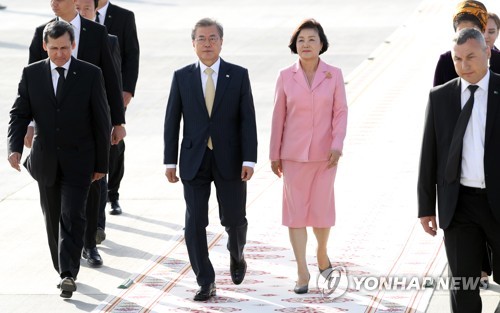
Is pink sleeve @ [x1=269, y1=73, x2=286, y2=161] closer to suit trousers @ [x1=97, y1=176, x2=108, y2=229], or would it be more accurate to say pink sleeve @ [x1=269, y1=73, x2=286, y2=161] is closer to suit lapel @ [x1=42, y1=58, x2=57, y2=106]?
suit lapel @ [x1=42, y1=58, x2=57, y2=106]

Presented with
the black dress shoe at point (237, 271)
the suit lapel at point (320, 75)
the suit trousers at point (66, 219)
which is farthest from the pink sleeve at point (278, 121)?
the suit trousers at point (66, 219)

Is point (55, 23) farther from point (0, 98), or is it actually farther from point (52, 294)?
point (0, 98)

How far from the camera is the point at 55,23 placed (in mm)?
9484

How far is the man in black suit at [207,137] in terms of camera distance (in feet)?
30.5

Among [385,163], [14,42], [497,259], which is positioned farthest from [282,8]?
[497,259]

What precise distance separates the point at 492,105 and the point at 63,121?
3367 mm

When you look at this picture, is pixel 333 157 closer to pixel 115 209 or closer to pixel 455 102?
pixel 455 102

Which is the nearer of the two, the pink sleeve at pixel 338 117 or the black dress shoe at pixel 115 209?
the pink sleeve at pixel 338 117

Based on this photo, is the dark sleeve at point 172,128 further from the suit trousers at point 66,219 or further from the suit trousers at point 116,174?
the suit trousers at point 116,174

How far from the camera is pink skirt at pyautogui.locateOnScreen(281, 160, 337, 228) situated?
9.52m

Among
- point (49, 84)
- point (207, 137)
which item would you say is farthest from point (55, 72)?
point (207, 137)

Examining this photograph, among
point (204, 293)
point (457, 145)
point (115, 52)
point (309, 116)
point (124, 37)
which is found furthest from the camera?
point (124, 37)

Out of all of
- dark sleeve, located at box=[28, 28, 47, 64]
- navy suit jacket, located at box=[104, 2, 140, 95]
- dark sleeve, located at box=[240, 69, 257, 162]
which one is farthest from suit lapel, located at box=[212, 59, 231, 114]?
navy suit jacket, located at box=[104, 2, 140, 95]

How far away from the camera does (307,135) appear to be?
30.9ft
